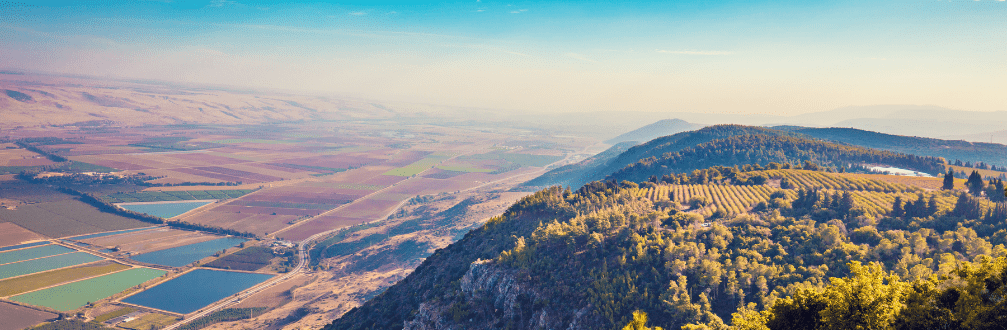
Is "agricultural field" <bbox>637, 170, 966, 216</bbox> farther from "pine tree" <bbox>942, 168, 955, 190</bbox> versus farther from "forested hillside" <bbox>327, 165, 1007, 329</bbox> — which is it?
"pine tree" <bbox>942, 168, 955, 190</bbox>

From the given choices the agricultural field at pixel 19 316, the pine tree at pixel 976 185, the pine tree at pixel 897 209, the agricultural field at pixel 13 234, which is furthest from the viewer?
the agricultural field at pixel 13 234

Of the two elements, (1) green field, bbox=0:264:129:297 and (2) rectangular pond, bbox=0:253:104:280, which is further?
(2) rectangular pond, bbox=0:253:104:280

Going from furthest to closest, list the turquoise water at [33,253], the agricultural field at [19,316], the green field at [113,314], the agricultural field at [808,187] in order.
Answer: the turquoise water at [33,253] → the green field at [113,314] → the agricultural field at [19,316] → the agricultural field at [808,187]

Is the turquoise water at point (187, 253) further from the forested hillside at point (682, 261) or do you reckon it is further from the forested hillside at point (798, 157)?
the forested hillside at point (798, 157)

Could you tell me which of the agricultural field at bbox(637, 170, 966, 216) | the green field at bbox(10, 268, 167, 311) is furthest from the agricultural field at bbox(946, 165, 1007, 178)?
the green field at bbox(10, 268, 167, 311)

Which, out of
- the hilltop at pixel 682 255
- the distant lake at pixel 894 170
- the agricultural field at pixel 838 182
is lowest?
the hilltop at pixel 682 255

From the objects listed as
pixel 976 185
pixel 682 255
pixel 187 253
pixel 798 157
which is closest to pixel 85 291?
pixel 187 253

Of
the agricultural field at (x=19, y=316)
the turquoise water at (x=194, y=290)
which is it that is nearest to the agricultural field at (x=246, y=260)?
the turquoise water at (x=194, y=290)

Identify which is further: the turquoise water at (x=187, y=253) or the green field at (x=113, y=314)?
the turquoise water at (x=187, y=253)
